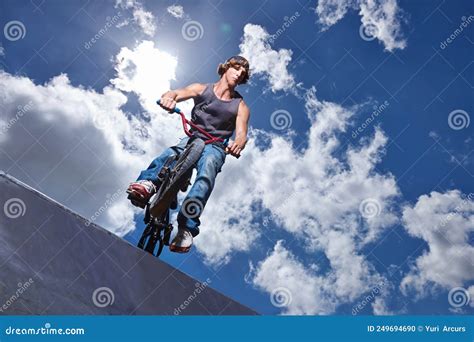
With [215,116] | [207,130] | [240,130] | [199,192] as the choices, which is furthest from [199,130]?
[199,192]

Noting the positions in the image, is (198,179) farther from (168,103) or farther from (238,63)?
(238,63)

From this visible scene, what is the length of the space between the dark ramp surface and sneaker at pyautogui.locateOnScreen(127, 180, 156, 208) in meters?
1.26

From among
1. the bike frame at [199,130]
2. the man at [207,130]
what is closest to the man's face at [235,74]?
the man at [207,130]

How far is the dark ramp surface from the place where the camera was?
231 cm

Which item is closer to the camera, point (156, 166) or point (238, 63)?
point (156, 166)

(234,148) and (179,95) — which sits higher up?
(179,95)

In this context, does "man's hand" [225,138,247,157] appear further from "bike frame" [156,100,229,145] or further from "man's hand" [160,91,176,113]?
"man's hand" [160,91,176,113]

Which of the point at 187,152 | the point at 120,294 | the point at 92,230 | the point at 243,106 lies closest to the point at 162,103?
the point at 187,152

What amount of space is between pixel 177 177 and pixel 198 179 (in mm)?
212

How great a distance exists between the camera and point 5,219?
2.52m

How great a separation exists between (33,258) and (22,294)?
0.23 meters

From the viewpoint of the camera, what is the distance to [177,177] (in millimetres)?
4508

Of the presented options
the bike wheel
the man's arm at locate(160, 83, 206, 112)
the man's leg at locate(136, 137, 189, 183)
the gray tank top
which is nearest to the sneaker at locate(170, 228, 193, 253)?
the bike wheel

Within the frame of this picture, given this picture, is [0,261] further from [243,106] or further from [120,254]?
[243,106]
